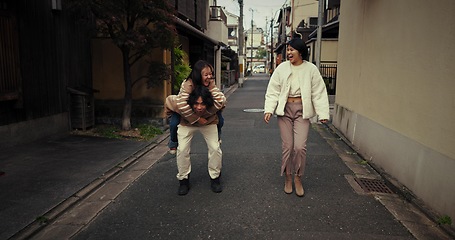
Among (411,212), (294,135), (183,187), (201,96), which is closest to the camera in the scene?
(411,212)

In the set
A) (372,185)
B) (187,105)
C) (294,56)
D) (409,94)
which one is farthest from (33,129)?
(409,94)

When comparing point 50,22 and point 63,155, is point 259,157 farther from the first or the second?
point 50,22

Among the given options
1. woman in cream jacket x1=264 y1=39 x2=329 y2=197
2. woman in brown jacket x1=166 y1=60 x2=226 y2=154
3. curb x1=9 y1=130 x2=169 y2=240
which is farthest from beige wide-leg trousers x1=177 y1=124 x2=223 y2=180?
curb x1=9 y1=130 x2=169 y2=240

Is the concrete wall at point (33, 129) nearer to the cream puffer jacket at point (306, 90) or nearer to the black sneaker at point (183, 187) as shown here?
the black sneaker at point (183, 187)

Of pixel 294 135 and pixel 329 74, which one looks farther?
pixel 329 74

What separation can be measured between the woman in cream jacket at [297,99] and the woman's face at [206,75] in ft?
2.82

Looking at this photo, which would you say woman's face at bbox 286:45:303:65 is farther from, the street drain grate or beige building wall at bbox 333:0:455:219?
the street drain grate

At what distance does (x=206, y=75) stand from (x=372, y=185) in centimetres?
293

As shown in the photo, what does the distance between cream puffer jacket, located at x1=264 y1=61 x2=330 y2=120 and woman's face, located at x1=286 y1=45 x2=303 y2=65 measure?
0.24 feet

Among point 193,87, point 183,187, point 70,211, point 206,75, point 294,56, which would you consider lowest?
point 70,211

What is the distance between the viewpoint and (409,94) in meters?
4.65

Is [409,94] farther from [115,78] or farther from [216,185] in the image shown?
[115,78]

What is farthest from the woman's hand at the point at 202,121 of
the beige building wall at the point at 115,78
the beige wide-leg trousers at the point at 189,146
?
the beige building wall at the point at 115,78

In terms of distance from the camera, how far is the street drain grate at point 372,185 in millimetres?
4766
